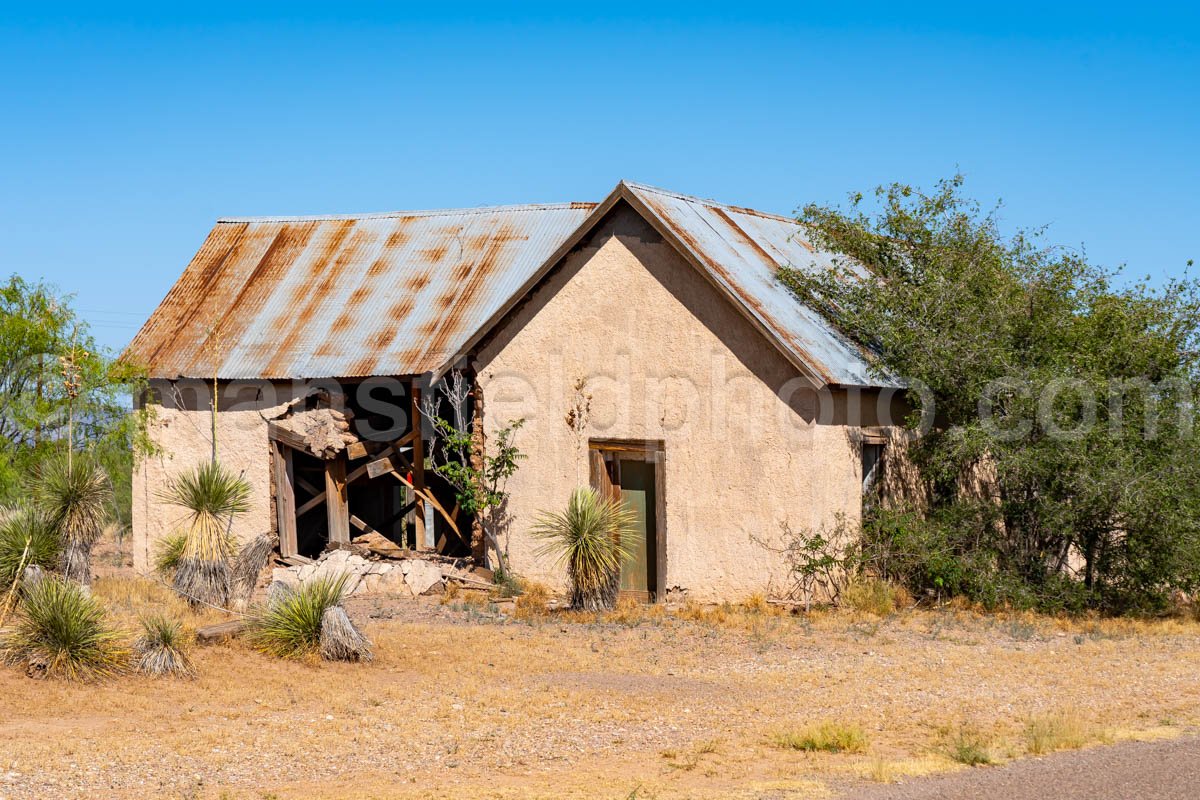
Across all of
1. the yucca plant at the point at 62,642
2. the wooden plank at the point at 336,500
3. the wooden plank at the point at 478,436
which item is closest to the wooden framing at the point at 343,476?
the wooden plank at the point at 336,500

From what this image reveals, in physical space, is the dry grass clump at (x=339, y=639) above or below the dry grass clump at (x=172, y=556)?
below

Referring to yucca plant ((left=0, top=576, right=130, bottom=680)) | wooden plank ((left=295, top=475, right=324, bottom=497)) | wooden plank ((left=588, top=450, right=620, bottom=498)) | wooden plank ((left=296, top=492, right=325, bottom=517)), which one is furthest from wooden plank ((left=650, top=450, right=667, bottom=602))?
yucca plant ((left=0, top=576, right=130, bottom=680))

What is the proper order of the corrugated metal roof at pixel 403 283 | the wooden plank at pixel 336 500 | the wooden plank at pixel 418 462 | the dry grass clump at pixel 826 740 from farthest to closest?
the wooden plank at pixel 336 500 → the wooden plank at pixel 418 462 → the corrugated metal roof at pixel 403 283 → the dry grass clump at pixel 826 740

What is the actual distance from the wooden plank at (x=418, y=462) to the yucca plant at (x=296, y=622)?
6172 mm

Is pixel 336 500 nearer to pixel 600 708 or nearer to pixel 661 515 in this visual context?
pixel 661 515

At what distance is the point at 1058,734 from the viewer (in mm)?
8867

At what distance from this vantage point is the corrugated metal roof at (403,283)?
1620cm

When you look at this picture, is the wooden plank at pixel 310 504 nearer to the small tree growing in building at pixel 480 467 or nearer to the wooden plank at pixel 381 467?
the wooden plank at pixel 381 467

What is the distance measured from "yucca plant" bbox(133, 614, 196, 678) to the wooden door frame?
6333 mm

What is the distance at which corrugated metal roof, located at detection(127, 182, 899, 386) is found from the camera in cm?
1620

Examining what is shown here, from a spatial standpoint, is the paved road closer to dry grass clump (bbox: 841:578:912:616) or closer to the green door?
dry grass clump (bbox: 841:578:912:616)

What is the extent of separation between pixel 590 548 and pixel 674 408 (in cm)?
212

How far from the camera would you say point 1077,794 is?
7508 millimetres

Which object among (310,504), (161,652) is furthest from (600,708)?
(310,504)
